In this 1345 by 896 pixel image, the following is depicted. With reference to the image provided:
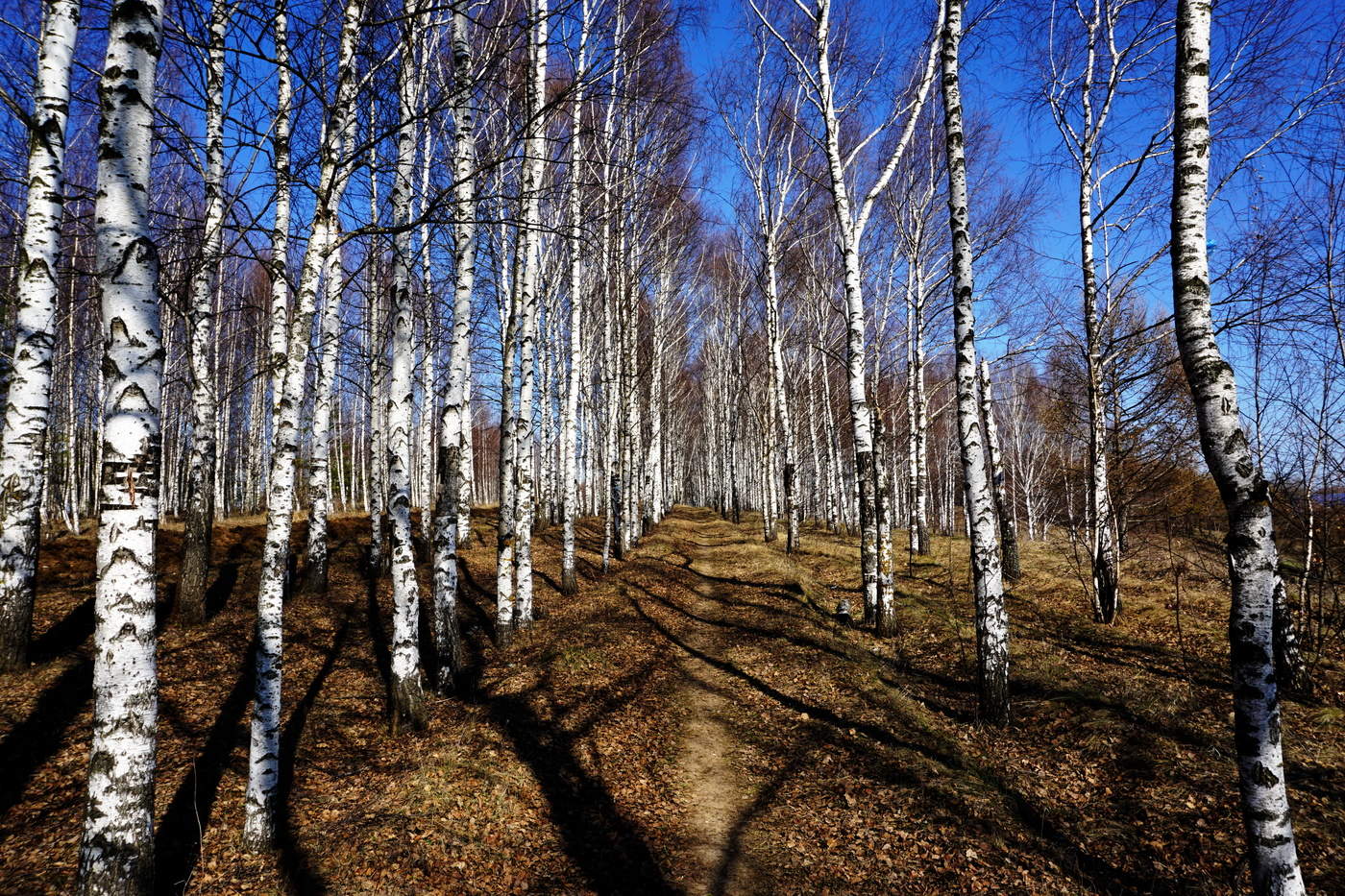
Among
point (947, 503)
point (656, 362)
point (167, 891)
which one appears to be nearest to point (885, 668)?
point (167, 891)

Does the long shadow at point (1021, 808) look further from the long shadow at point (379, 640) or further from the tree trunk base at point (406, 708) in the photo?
the long shadow at point (379, 640)

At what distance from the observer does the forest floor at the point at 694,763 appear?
14.0 feet

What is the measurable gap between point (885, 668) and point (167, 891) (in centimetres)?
808

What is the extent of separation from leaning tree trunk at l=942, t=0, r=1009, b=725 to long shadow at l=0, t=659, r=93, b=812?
354 inches

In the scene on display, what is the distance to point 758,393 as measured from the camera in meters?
34.9

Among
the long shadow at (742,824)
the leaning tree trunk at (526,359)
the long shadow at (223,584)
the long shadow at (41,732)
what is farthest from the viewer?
the long shadow at (223,584)

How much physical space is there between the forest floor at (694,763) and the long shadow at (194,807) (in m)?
0.02

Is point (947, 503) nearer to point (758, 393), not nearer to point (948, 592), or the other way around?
point (758, 393)

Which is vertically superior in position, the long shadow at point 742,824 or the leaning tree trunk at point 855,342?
the leaning tree trunk at point 855,342

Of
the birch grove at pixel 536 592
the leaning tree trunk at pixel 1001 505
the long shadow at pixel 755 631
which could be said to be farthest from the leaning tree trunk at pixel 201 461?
the leaning tree trunk at pixel 1001 505

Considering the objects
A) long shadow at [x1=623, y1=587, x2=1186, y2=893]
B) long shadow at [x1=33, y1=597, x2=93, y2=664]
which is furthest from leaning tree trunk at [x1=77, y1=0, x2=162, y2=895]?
long shadow at [x1=623, y1=587, x2=1186, y2=893]

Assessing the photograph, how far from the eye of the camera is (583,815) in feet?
16.9

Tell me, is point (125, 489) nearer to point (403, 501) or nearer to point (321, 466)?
point (403, 501)

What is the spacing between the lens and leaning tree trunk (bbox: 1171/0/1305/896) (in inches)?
127
